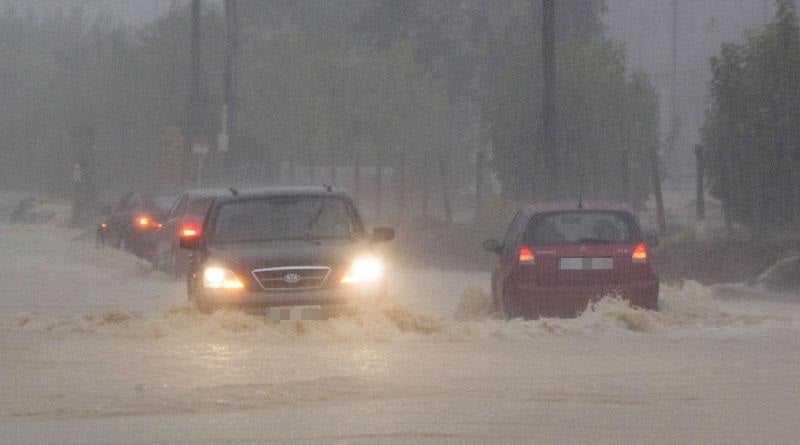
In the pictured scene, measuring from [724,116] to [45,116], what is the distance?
245ft

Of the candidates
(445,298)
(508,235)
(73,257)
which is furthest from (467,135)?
(508,235)

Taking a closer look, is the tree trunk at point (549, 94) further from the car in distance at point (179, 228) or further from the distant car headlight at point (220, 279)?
the distant car headlight at point (220, 279)

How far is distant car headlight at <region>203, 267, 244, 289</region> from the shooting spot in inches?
601

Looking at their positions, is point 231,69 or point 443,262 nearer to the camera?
point 443,262

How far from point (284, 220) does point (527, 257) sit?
2533mm

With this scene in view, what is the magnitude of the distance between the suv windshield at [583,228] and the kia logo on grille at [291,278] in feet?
9.47

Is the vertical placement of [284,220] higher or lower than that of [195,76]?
lower

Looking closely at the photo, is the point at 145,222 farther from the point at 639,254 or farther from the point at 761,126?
the point at 639,254

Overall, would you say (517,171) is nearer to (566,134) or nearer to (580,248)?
(566,134)

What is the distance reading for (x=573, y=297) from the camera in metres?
16.7

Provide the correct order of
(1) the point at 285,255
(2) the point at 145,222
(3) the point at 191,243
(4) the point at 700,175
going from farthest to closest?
(2) the point at 145,222 < (4) the point at 700,175 < (3) the point at 191,243 < (1) the point at 285,255

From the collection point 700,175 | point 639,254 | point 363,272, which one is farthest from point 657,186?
point 363,272

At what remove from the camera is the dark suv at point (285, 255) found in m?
15.2

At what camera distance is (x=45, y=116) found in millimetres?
96750
